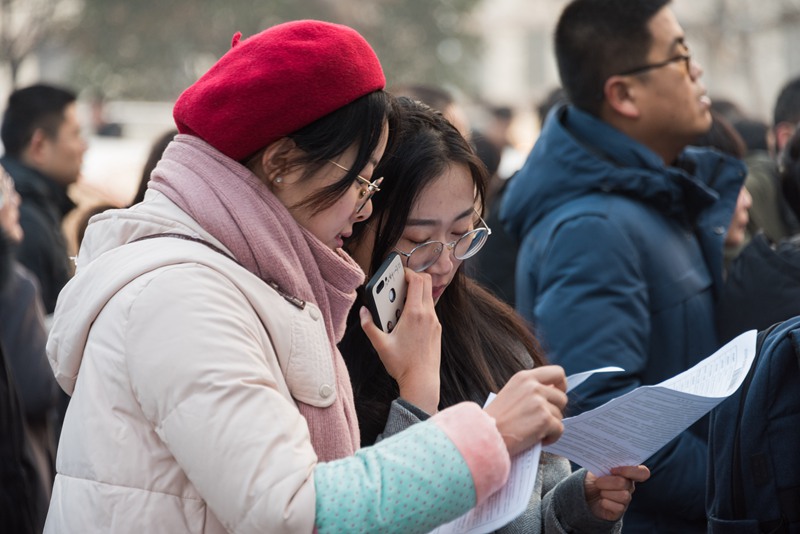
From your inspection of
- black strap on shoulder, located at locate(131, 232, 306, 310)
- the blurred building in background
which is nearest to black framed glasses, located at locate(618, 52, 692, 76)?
black strap on shoulder, located at locate(131, 232, 306, 310)

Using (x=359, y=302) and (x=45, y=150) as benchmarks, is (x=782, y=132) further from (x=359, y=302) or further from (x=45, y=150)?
(x=45, y=150)

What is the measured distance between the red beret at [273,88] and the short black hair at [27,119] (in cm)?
437

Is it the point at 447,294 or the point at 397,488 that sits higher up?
the point at 397,488

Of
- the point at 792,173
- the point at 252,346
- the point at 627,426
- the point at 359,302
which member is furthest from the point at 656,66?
the point at 252,346

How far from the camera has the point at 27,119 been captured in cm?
593

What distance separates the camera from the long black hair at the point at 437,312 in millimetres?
2424

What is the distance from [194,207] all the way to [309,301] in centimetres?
25

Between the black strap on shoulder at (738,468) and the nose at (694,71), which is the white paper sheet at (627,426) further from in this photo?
the nose at (694,71)

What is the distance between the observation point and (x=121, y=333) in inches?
65.4

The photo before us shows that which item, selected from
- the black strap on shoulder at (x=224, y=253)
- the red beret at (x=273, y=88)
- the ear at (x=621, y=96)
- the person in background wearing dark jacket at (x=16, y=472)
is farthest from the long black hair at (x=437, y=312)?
the person in background wearing dark jacket at (x=16, y=472)

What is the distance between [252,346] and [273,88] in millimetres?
444

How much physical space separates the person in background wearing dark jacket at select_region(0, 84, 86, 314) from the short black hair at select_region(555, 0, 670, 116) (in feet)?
9.55

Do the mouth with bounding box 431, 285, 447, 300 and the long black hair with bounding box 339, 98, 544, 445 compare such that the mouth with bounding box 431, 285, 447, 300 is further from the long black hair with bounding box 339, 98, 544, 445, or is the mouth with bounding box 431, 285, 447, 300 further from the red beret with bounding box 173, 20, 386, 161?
the red beret with bounding box 173, 20, 386, 161

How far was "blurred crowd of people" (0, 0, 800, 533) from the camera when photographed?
1.63 meters
